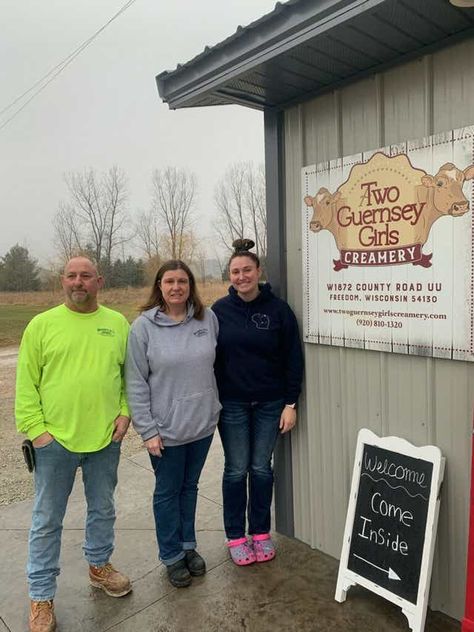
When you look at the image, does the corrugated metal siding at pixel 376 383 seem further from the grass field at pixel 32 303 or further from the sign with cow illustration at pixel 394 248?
the grass field at pixel 32 303

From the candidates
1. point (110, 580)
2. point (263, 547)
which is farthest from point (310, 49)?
point (110, 580)

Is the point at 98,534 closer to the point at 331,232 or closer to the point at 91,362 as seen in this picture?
the point at 91,362

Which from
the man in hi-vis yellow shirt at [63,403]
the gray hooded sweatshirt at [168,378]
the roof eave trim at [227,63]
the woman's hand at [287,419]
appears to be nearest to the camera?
the roof eave trim at [227,63]

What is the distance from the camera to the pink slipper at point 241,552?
2.84 m

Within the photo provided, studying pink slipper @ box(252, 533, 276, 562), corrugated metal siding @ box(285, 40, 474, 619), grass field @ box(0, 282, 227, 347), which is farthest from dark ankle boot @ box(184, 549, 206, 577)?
grass field @ box(0, 282, 227, 347)

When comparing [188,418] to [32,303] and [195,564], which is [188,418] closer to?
[195,564]

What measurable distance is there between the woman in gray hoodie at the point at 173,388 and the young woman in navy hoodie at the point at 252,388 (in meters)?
0.12

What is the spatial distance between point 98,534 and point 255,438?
97cm

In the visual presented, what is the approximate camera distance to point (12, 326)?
20.6m

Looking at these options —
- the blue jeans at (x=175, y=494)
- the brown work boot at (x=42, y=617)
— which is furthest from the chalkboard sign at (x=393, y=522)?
the brown work boot at (x=42, y=617)

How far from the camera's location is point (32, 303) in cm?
2823

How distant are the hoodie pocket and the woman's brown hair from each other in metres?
0.43

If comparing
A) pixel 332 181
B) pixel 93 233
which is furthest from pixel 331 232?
pixel 93 233

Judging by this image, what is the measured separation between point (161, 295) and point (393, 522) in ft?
5.26
